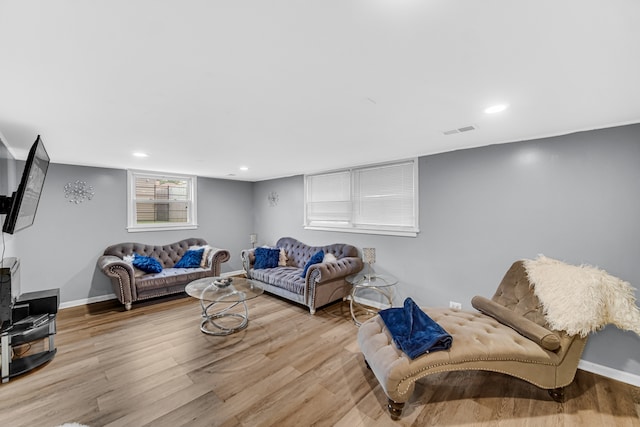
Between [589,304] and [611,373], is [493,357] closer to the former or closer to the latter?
[589,304]

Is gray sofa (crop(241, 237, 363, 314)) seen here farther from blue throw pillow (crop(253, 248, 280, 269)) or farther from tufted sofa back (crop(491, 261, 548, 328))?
tufted sofa back (crop(491, 261, 548, 328))

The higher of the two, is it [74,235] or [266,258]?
[74,235]

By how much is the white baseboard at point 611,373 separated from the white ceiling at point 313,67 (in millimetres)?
2226

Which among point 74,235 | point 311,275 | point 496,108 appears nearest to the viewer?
point 496,108

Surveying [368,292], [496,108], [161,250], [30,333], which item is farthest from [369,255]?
[161,250]

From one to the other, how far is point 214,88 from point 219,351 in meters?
2.58

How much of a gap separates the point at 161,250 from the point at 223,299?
103 inches

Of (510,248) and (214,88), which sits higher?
(214,88)

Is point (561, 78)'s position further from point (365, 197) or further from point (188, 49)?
point (365, 197)

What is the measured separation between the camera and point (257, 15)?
1050mm

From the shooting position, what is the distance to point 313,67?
1428mm

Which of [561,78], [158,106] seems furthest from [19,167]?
[561,78]

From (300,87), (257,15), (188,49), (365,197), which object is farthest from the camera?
(365,197)

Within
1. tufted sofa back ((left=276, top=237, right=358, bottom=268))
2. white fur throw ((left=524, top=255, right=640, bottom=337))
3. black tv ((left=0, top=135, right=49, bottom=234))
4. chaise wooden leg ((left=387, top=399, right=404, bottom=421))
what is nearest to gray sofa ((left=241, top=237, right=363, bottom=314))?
tufted sofa back ((left=276, top=237, right=358, bottom=268))
